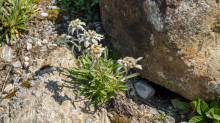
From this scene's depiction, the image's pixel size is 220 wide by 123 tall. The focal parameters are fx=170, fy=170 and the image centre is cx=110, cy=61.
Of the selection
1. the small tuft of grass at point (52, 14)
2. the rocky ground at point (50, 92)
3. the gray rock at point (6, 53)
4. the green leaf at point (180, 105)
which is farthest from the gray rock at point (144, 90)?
the gray rock at point (6, 53)

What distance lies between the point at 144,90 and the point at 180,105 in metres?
0.77

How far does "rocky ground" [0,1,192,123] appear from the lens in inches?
110

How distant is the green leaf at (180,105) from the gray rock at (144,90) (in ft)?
1.54

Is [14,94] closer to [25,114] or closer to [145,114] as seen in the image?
[25,114]

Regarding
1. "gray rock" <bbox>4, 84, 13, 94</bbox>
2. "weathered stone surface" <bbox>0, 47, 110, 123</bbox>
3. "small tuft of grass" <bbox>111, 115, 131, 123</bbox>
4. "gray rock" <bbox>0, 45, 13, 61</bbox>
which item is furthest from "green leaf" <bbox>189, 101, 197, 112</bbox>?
"gray rock" <bbox>0, 45, 13, 61</bbox>

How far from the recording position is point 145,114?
10.7ft

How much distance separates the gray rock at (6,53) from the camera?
358cm

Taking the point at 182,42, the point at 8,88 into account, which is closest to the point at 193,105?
the point at 182,42

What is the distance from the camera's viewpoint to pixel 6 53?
143 inches

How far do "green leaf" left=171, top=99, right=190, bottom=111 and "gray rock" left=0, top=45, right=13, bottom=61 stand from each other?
355cm

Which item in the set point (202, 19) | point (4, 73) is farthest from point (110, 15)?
point (4, 73)

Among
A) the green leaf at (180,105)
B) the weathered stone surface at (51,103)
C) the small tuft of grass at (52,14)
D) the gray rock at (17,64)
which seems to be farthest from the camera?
the small tuft of grass at (52,14)

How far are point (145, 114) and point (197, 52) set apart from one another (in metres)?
1.49

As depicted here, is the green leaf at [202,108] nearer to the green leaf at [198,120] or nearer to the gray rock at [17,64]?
the green leaf at [198,120]
